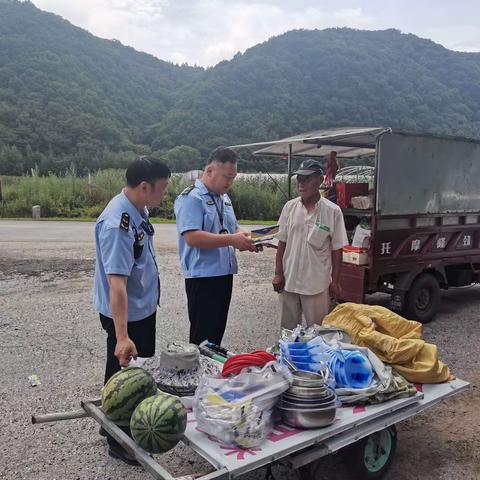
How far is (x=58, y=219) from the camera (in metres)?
21.0

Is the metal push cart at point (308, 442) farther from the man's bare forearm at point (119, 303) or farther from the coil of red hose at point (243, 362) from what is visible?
the man's bare forearm at point (119, 303)

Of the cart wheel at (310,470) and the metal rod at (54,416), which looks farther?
the cart wheel at (310,470)

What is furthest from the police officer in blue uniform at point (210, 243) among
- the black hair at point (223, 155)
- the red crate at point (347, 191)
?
the red crate at point (347, 191)

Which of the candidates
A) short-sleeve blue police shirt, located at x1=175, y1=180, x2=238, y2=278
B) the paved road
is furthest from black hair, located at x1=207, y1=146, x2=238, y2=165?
the paved road

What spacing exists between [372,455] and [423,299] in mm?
3760

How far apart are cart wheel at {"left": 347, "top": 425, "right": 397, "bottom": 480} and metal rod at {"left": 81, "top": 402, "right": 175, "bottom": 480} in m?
1.27

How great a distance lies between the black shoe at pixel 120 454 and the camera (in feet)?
10.1

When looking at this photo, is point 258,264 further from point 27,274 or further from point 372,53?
point 372,53

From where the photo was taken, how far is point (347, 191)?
20.8 ft

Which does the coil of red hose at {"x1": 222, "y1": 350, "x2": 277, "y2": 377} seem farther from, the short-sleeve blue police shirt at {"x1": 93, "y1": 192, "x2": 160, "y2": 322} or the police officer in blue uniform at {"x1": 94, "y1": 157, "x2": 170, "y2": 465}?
the short-sleeve blue police shirt at {"x1": 93, "y1": 192, "x2": 160, "y2": 322}

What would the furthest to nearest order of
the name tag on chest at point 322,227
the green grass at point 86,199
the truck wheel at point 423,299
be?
the green grass at point 86,199, the truck wheel at point 423,299, the name tag on chest at point 322,227

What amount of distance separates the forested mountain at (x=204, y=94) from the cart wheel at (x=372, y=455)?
3459cm

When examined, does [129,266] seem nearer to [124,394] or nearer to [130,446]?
[124,394]

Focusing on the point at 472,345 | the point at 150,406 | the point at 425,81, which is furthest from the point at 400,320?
the point at 425,81
